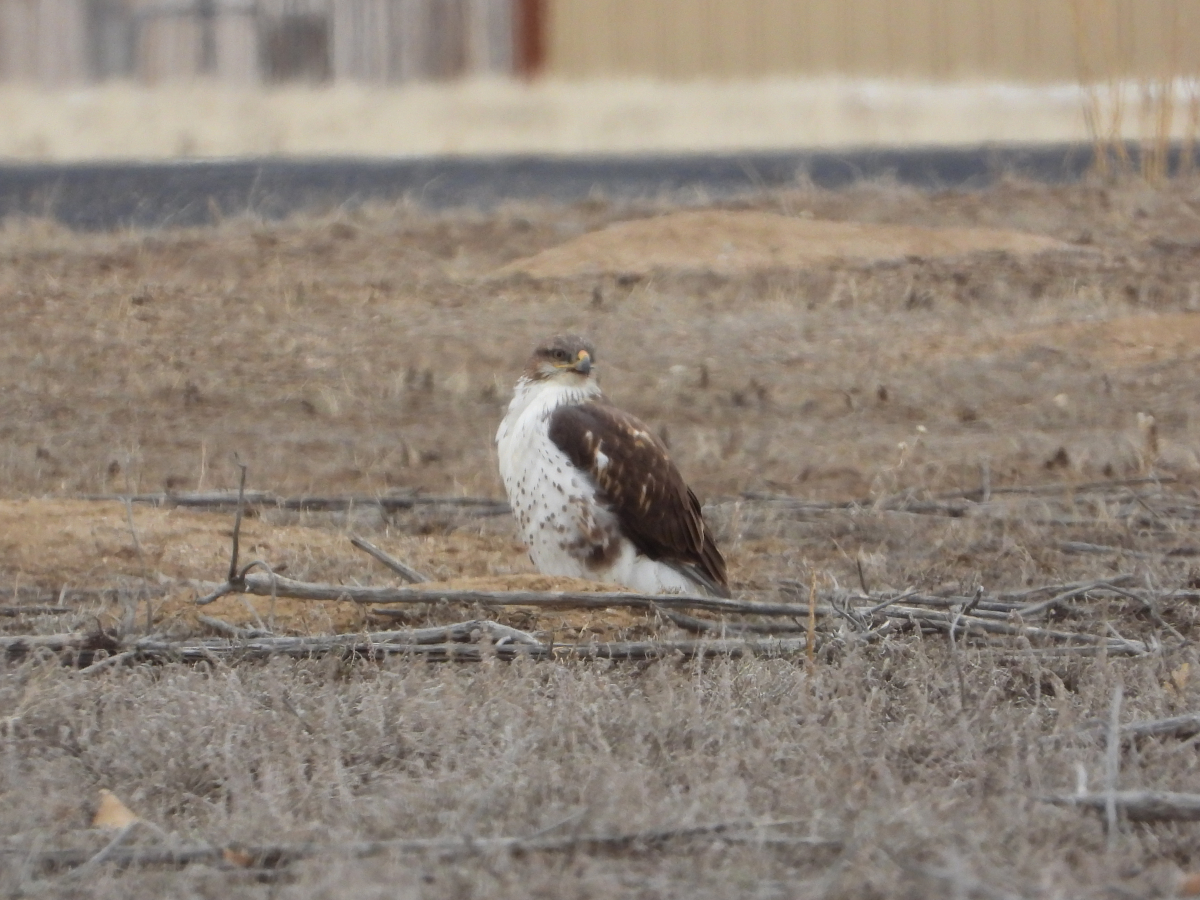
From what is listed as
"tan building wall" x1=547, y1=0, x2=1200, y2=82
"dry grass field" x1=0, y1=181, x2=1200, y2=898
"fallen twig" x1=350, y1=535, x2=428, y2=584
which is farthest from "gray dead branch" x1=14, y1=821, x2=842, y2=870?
"tan building wall" x1=547, y1=0, x2=1200, y2=82

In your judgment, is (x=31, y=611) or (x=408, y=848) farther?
(x=31, y=611)

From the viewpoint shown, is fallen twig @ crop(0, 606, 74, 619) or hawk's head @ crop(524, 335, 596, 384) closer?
fallen twig @ crop(0, 606, 74, 619)

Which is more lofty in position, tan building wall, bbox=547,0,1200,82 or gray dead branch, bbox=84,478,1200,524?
tan building wall, bbox=547,0,1200,82

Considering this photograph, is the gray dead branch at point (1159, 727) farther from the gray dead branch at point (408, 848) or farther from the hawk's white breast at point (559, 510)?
the hawk's white breast at point (559, 510)

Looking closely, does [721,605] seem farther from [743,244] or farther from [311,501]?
[743,244]

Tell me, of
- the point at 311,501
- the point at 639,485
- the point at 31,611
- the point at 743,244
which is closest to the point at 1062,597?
the point at 639,485

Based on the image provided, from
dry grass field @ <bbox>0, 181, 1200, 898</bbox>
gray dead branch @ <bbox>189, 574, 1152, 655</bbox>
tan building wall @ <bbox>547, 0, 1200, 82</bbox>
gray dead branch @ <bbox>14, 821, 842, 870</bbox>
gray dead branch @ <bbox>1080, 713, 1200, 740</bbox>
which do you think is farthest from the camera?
tan building wall @ <bbox>547, 0, 1200, 82</bbox>

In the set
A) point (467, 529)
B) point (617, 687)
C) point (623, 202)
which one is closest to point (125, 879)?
point (617, 687)

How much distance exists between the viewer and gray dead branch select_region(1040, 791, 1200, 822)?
3594 millimetres

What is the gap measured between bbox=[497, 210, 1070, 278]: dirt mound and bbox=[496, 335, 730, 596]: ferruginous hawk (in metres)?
5.81

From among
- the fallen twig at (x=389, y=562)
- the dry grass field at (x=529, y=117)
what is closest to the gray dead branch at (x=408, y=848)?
the fallen twig at (x=389, y=562)

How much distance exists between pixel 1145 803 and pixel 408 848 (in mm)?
1388

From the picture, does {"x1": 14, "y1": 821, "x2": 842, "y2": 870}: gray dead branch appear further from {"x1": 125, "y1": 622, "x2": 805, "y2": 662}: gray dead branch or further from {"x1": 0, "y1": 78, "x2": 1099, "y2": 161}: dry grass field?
{"x1": 0, "y1": 78, "x2": 1099, "y2": 161}: dry grass field

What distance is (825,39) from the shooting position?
72.4ft
